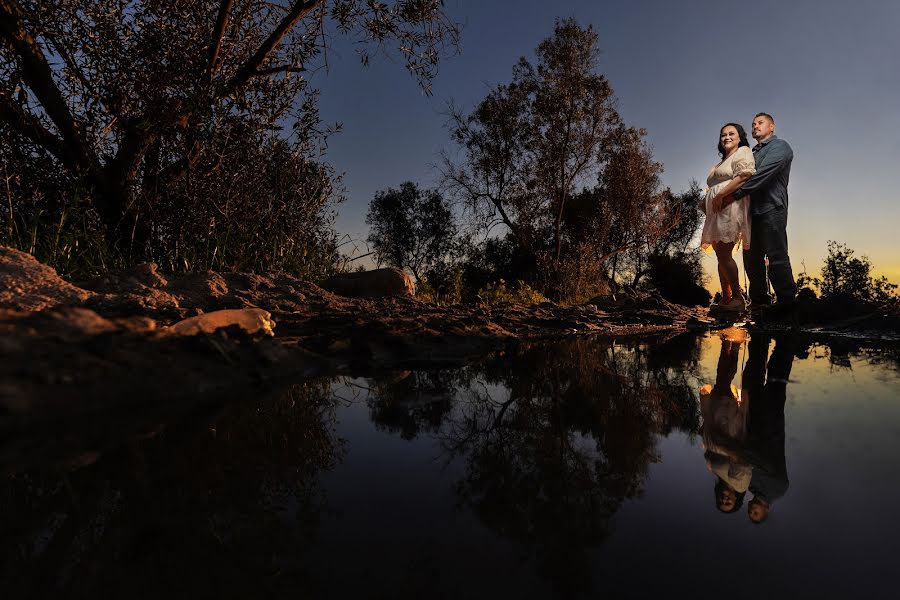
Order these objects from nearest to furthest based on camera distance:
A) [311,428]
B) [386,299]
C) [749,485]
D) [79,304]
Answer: [749,485] < [311,428] < [79,304] < [386,299]

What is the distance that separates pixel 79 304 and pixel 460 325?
265cm

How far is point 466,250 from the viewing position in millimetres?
29391

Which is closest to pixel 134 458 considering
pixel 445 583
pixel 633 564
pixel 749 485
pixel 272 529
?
pixel 272 529

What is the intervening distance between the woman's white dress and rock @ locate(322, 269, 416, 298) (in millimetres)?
4688

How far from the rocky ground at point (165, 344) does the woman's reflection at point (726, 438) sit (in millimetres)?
1516

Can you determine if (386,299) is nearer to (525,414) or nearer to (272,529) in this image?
(525,414)

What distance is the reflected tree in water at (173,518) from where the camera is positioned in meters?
0.83

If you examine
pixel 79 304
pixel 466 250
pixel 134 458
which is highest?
pixel 466 250

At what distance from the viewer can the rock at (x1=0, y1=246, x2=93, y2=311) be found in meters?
2.54

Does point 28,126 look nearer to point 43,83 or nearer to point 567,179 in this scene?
point 43,83

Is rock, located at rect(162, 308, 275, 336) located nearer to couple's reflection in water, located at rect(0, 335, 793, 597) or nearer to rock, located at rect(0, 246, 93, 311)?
couple's reflection in water, located at rect(0, 335, 793, 597)

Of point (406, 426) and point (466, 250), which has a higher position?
point (466, 250)

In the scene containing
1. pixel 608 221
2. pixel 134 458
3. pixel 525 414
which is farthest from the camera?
pixel 608 221

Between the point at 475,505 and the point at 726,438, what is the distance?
975mm
